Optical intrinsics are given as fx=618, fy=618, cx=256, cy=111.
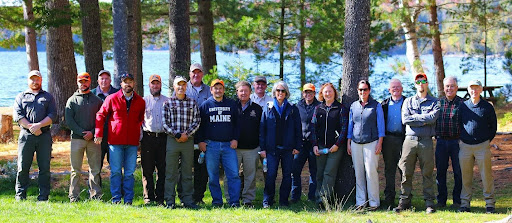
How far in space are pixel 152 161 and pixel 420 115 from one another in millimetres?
3663

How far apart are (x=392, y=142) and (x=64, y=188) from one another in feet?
17.1

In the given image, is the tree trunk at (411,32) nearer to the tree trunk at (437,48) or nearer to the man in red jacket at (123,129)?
the tree trunk at (437,48)

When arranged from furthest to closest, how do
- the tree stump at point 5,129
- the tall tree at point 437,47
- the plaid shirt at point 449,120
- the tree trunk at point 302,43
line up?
1. the tall tree at point 437,47
2. the tree trunk at point 302,43
3. the tree stump at point 5,129
4. the plaid shirt at point 449,120

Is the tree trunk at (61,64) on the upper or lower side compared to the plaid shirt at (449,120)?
upper

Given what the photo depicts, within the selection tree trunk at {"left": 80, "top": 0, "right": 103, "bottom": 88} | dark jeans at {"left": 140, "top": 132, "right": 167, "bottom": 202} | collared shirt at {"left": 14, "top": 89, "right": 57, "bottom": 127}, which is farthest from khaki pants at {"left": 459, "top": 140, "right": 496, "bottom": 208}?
tree trunk at {"left": 80, "top": 0, "right": 103, "bottom": 88}

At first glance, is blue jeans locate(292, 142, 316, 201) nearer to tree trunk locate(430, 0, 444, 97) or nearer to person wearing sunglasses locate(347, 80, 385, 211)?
person wearing sunglasses locate(347, 80, 385, 211)

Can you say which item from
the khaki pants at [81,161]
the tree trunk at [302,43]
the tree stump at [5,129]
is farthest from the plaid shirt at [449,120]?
the tree stump at [5,129]

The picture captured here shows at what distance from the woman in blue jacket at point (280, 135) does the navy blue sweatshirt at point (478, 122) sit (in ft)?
7.31

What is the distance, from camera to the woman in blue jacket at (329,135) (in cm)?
859

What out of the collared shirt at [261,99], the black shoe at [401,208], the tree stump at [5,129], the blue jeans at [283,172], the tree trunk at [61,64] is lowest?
the black shoe at [401,208]

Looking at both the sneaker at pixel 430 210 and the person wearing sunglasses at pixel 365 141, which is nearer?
the sneaker at pixel 430 210

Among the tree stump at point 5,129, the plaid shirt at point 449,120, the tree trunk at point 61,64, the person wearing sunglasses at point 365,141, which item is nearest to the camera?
the person wearing sunglasses at point 365,141

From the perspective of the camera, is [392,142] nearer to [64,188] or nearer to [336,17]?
[64,188]

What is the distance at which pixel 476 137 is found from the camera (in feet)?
26.7
